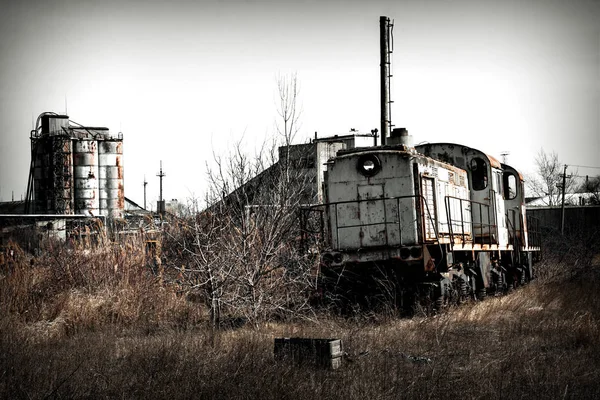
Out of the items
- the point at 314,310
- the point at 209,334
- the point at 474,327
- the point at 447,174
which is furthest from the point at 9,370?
the point at 447,174

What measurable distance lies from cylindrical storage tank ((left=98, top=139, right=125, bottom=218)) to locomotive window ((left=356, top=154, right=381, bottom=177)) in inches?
1257

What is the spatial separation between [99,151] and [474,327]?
35.9m

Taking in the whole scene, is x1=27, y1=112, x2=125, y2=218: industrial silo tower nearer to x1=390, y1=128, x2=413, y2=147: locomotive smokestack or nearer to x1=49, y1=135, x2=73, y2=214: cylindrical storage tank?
x1=49, y1=135, x2=73, y2=214: cylindrical storage tank

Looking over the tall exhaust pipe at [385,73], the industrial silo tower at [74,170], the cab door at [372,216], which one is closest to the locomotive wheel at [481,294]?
the cab door at [372,216]

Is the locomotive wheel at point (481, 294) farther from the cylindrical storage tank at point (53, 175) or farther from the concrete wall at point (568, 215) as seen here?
the concrete wall at point (568, 215)

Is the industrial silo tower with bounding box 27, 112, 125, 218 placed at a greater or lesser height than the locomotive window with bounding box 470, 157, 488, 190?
greater

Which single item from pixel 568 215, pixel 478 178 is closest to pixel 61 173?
pixel 478 178

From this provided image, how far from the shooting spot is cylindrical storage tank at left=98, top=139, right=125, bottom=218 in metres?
42.7

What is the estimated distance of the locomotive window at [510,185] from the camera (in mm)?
18248

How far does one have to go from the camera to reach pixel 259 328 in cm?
1052

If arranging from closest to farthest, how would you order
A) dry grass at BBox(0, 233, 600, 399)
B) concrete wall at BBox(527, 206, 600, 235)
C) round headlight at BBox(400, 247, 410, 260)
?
dry grass at BBox(0, 233, 600, 399)
round headlight at BBox(400, 247, 410, 260)
concrete wall at BBox(527, 206, 600, 235)

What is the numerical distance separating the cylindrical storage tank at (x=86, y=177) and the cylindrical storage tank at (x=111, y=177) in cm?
55

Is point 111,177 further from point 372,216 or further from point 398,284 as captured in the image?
point 398,284

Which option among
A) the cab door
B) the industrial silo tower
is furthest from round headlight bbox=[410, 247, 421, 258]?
the industrial silo tower
